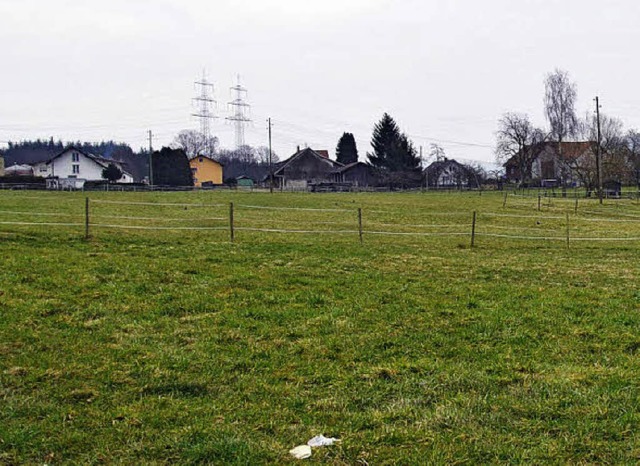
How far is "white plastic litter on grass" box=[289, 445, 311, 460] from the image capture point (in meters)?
3.71

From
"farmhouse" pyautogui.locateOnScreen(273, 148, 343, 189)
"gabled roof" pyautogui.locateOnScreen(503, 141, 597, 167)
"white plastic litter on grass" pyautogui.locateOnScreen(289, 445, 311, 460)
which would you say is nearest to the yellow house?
"farmhouse" pyautogui.locateOnScreen(273, 148, 343, 189)

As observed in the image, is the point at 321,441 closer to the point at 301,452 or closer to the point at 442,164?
the point at 301,452

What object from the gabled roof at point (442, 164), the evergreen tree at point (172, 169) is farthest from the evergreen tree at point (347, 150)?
the evergreen tree at point (172, 169)

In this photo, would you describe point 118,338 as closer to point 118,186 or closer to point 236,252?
point 236,252

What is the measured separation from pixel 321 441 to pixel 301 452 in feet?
0.69

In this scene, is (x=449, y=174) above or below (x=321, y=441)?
above

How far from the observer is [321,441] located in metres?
→ 3.93

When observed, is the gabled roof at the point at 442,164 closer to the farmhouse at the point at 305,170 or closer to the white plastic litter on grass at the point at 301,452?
the farmhouse at the point at 305,170

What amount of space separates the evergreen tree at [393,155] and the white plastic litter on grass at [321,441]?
74.0m

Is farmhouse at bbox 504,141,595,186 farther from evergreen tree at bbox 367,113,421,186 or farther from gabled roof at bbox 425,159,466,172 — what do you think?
evergreen tree at bbox 367,113,421,186

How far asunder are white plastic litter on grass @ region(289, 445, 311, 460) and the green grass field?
6cm

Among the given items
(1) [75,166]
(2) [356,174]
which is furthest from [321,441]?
(1) [75,166]

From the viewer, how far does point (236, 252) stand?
42.7 ft

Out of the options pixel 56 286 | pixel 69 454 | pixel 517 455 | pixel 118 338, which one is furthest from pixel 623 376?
pixel 56 286
